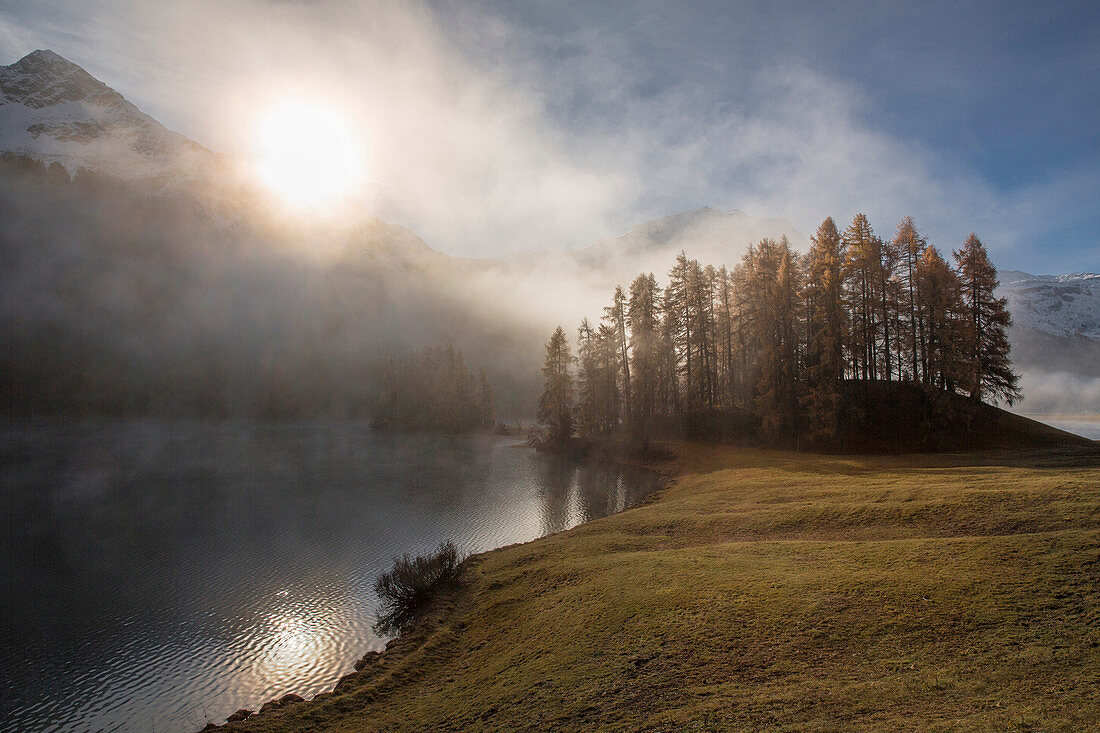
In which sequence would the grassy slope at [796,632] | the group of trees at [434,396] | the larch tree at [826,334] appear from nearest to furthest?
1. the grassy slope at [796,632]
2. the larch tree at [826,334]
3. the group of trees at [434,396]

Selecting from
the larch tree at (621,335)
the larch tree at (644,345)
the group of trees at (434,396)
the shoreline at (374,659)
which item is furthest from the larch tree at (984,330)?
the group of trees at (434,396)

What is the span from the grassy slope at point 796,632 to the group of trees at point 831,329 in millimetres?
22419

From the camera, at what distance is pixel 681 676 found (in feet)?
31.2

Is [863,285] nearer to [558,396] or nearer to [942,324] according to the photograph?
[942,324]

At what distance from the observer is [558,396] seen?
63.7 meters

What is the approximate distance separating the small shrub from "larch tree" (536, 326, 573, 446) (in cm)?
4160

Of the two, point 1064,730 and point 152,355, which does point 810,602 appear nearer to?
point 1064,730

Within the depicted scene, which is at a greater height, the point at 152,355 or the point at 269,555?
the point at 152,355

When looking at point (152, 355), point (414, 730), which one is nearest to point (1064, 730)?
point (414, 730)

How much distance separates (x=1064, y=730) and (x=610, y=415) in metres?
55.7

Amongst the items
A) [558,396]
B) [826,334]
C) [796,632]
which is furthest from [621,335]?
[796,632]

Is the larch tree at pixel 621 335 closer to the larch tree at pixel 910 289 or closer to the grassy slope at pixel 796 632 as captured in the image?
the larch tree at pixel 910 289

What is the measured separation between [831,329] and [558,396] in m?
34.4

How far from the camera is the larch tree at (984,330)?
123 feet
